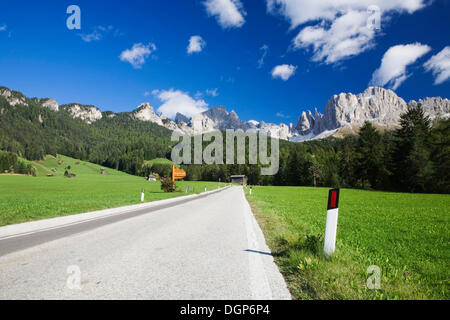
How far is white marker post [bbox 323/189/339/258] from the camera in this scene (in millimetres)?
4340

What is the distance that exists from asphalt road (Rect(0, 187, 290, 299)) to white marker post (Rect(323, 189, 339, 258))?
1145 millimetres

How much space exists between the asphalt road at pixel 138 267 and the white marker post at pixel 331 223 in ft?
3.76

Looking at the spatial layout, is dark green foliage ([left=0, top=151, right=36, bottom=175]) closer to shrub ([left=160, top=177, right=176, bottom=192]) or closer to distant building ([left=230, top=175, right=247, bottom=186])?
distant building ([left=230, top=175, right=247, bottom=186])

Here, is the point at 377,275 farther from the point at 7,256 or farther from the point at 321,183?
the point at 321,183

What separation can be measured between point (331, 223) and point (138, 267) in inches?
143

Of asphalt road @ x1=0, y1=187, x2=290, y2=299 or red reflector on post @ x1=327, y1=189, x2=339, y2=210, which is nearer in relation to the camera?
asphalt road @ x1=0, y1=187, x2=290, y2=299

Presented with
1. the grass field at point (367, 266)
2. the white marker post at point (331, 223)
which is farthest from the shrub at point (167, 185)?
the white marker post at point (331, 223)

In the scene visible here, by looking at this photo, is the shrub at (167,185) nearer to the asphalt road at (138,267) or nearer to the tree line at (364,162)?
the asphalt road at (138,267)

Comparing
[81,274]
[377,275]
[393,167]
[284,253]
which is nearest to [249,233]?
[284,253]

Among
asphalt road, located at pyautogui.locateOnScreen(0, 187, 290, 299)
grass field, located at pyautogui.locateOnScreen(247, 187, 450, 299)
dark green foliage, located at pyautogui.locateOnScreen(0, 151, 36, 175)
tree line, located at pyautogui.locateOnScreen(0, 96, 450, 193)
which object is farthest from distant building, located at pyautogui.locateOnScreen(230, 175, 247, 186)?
asphalt road, located at pyautogui.locateOnScreen(0, 187, 290, 299)

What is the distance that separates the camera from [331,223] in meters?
4.39

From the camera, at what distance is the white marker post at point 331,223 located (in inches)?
171

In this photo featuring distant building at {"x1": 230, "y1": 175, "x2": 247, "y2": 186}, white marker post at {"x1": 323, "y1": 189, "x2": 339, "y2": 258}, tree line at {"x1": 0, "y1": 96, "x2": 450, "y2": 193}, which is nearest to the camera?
white marker post at {"x1": 323, "y1": 189, "x2": 339, "y2": 258}

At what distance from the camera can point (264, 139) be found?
143 m
